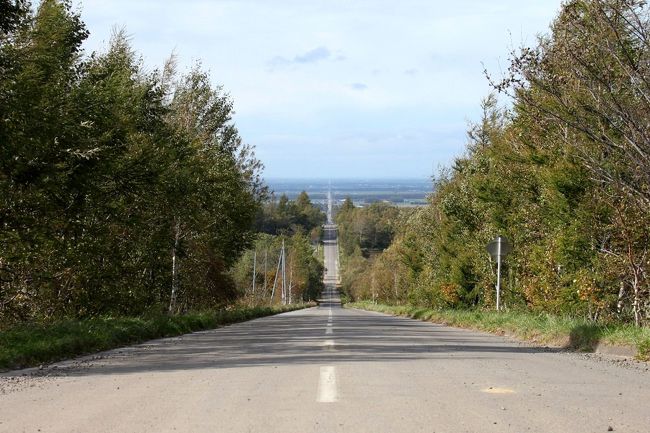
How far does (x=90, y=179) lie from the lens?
1833 cm

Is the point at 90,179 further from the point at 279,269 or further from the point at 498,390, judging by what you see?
the point at 279,269

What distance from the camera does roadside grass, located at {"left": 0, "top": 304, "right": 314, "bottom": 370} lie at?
39.3 ft

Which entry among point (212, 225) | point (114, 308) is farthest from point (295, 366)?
point (212, 225)

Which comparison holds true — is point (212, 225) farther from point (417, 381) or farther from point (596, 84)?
point (417, 381)

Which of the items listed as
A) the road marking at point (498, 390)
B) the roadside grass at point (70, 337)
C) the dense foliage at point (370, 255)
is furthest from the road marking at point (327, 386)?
the dense foliage at point (370, 255)

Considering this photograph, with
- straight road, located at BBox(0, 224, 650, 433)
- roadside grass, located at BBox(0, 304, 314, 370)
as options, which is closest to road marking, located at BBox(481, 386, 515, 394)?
straight road, located at BBox(0, 224, 650, 433)

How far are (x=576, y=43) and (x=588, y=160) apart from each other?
238cm

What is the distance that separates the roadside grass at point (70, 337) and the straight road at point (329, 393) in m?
0.76

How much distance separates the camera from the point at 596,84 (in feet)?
44.7

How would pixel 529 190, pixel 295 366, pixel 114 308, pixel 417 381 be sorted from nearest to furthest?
A: pixel 417 381 < pixel 295 366 < pixel 114 308 < pixel 529 190

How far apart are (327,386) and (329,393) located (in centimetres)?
53

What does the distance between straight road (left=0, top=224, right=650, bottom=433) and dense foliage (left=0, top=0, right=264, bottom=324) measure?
5.24 metres

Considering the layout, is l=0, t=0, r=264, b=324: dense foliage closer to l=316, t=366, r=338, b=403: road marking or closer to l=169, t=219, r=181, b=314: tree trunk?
l=169, t=219, r=181, b=314: tree trunk

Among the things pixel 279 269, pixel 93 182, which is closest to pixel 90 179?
pixel 93 182
